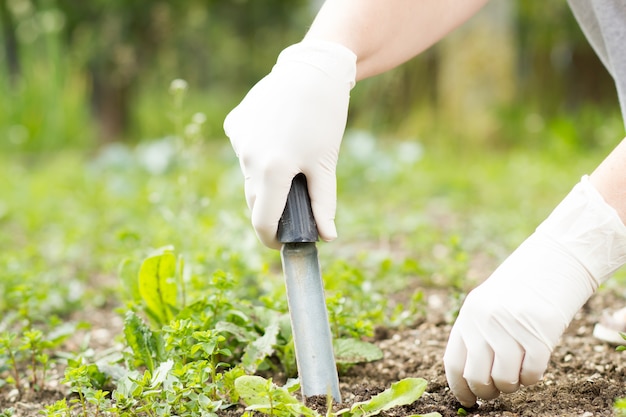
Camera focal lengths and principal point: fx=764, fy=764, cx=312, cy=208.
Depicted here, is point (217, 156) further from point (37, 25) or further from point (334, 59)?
point (334, 59)

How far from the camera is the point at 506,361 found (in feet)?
4.17

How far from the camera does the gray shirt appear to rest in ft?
5.65

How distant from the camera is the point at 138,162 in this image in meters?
5.05

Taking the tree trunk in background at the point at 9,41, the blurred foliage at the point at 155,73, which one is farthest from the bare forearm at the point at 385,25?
the tree trunk in background at the point at 9,41

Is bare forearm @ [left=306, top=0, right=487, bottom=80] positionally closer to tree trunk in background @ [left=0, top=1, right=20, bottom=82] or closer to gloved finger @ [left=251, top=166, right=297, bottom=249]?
gloved finger @ [left=251, top=166, right=297, bottom=249]

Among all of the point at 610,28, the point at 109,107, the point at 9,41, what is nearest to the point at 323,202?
the point at 610,28

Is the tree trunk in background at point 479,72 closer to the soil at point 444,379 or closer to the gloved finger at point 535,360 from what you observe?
the soil at point 444,379

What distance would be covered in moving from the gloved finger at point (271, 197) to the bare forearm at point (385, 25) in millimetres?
323

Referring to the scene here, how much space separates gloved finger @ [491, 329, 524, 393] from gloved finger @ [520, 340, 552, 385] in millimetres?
11

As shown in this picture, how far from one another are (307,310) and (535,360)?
1.27ft

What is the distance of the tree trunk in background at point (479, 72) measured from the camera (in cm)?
592

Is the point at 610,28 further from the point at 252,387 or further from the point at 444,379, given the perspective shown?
the point at 252,387

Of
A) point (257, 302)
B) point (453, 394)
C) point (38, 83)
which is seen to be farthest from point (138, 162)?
point (453, 394)

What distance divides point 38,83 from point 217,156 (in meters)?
1.55
